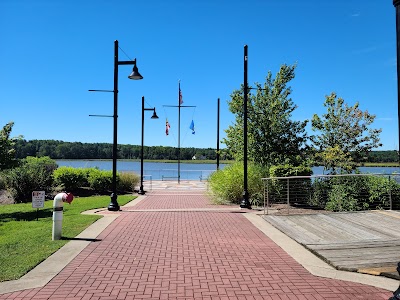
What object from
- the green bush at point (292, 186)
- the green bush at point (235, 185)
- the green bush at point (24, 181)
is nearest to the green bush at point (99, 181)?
the green bush at point (24, 181)

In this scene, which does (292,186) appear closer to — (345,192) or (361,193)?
(345,192)

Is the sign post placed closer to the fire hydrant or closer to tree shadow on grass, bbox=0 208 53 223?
tree shadow on grass, bbox=0 208 53 223

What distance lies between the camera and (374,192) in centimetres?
1249

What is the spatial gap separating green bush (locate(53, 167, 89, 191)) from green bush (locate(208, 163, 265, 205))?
8.78 m

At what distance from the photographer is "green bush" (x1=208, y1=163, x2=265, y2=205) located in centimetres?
1485

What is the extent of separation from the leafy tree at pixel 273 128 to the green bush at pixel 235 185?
3138mm

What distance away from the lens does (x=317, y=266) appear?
6.04 meters

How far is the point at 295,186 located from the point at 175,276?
31.4 feet

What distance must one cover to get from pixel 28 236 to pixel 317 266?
20.3 feet

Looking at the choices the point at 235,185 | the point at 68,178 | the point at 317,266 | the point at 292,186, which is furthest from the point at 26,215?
the point at 317,266

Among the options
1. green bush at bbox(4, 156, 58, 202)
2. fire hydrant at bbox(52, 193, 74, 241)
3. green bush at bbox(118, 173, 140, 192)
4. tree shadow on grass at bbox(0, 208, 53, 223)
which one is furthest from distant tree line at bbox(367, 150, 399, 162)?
green bush at bbox(4, 156, 58, 202)

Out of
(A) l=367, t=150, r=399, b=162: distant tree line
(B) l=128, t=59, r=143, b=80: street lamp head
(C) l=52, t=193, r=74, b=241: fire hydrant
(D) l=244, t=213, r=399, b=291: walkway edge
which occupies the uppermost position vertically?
(B) l=128, t=59, r=143, b=80: street lamp head

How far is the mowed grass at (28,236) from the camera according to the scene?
599 centimetres

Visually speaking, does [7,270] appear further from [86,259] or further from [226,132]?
[226,132]
